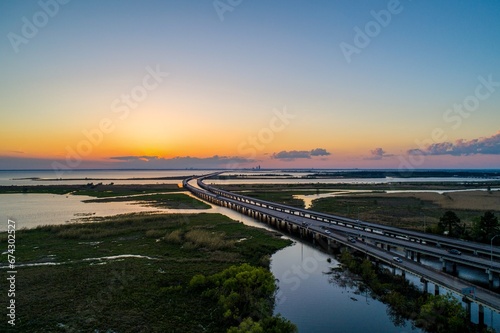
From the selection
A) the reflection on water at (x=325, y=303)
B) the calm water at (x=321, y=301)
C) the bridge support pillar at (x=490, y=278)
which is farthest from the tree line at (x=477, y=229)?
the reflection on water at (x=325, y=303)

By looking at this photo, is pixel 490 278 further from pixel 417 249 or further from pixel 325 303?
pixel 325 303

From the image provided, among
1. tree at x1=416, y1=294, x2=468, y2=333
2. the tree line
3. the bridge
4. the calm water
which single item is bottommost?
the calm water

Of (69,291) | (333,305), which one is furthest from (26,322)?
(333,305)

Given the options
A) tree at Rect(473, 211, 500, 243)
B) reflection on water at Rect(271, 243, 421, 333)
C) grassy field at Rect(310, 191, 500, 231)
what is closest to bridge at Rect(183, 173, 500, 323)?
tree at Rect(473, 211, 500, 243)

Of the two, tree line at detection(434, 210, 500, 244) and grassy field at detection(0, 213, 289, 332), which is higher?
tree line at detection(434, 210, 500, 244)

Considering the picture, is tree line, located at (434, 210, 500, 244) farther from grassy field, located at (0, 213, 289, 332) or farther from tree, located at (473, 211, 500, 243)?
grassy field, located at (0, 213, 289, 332)

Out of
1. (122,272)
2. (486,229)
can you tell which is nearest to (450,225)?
(486,229)

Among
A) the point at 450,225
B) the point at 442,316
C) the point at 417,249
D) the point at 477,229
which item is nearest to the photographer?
the point at 442,316

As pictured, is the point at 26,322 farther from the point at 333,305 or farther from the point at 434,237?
the point at 434,237
